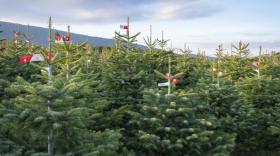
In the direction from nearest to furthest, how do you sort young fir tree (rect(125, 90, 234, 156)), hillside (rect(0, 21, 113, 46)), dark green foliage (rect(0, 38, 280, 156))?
1. dark green foliage (rect(0, 38, 280, 156))
2. young fir tree (rect(125, 90, 234, 156))
3. hillside (rect(0, 21, 113, 46))

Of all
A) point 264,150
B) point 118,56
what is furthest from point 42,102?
point 264,150

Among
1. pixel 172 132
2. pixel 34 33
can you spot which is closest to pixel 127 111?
pixel 172 132

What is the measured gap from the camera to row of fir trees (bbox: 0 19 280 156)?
6406mm

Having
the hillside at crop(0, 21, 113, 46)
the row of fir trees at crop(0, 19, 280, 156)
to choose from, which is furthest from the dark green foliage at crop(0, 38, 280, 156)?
the hillside at crop(0, 21, 113, 46)

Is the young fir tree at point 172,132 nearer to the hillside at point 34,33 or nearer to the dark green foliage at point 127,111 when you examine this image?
the dark green foliage at point 127,111

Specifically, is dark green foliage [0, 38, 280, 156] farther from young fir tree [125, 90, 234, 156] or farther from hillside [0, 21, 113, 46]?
hillside [0, 21, 113, 46]

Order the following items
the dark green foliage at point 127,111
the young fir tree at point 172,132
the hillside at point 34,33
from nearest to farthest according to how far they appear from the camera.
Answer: the dark green foliage at point 127,111 < the young fir tree at point 172,132 < the hillside at point 34,33

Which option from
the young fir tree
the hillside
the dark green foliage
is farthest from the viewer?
the hillside

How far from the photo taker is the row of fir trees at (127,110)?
641 centimetres

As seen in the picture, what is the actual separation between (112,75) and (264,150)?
575 cm

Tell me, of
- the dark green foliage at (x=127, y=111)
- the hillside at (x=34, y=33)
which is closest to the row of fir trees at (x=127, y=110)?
the dark green foliage at (x=127, y=111)

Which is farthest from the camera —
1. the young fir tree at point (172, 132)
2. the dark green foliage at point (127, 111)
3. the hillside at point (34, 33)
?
the hillside at point (34, 33)

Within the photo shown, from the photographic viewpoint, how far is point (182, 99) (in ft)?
29.9

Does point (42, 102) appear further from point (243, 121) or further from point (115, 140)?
point (243, 121)
